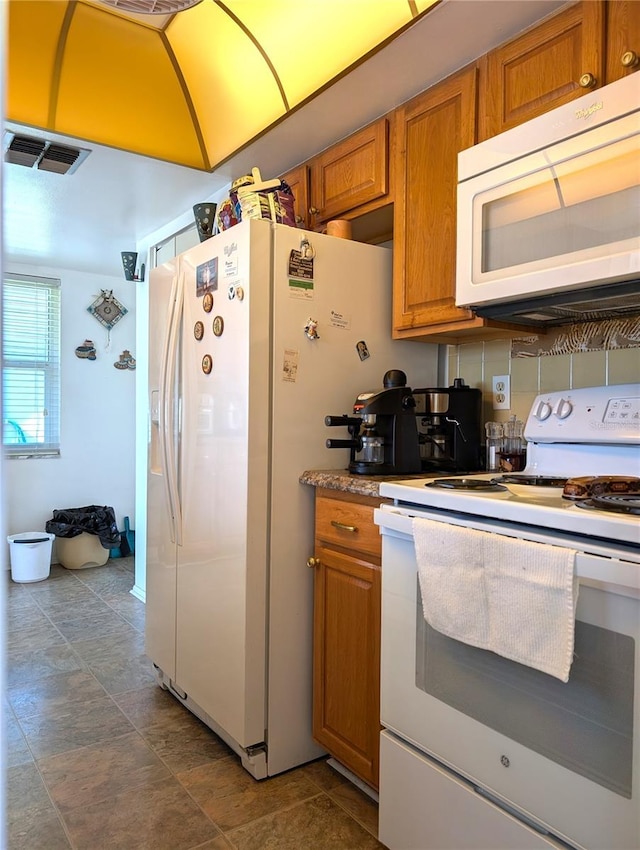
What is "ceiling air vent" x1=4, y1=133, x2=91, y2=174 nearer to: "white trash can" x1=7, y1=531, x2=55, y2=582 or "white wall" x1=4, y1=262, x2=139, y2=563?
"white wall" x1=4, y1=262, x2=139, y2=563

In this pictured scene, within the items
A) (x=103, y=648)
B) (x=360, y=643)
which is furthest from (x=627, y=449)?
(x=103, y=648)

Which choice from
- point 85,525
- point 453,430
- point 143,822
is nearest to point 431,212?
point 453,430

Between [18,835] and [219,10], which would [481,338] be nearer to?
[219,10]

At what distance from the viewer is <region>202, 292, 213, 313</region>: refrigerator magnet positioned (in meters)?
2.04

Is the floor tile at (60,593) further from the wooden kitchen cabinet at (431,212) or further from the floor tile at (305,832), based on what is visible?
the wooden kitchen cabinet at (431,212)

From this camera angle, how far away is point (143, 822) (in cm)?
167

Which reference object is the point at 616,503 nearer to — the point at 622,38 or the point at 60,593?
the point at 622,38

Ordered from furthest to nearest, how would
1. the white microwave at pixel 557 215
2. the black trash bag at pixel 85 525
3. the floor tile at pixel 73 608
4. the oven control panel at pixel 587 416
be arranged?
the black trash bag at pixel 85 525 < the floor tile at pixel 73 608 < the oven control panel at pixel 587 416 < the white microwave at pixel 557 215

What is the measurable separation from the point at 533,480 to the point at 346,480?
0.52m

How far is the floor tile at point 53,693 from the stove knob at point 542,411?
2.04m

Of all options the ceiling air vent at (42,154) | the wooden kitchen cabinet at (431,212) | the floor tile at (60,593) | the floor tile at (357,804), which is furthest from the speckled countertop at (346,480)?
the floor tile at (60,593)

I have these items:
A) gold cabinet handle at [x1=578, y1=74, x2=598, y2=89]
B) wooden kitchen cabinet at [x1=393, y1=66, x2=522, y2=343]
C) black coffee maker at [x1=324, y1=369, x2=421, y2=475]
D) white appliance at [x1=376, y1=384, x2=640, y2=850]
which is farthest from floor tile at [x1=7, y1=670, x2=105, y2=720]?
gold cabinet handle at [x1=578, y1=74, x2=598, y2=89]

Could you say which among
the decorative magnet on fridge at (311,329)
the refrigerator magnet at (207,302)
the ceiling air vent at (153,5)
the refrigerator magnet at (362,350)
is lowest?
the refrigerator magnet at (362,350)

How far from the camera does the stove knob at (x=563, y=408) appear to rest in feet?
5.47
